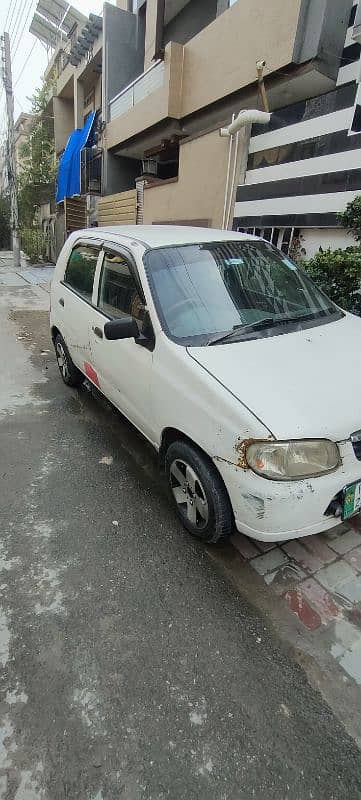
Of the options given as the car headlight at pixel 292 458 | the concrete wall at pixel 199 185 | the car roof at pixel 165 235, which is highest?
the concrete wall at pixel 199 185

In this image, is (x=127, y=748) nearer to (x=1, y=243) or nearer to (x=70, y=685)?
(x=70, y=685)

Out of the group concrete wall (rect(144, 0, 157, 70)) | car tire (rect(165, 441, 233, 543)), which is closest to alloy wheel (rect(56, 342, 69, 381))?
car tire (rect(165, 441, 233, 543))

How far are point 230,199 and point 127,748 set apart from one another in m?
7.64

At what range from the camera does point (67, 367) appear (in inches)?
183

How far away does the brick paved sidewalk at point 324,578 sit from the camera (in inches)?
78.4

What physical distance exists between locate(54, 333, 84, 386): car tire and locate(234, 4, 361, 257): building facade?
384 centimetres

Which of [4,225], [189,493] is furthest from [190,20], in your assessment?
[4,225]

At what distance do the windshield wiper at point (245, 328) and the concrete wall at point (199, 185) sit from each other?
576 centimetres

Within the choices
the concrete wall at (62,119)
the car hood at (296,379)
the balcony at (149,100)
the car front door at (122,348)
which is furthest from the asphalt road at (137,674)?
the concrete wall at (62,119)

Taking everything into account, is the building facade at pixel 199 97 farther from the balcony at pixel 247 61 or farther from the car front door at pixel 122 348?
the car front door at pixel 122 348

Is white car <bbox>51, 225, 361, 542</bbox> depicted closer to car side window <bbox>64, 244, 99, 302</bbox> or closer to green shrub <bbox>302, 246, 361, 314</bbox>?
car side window <bbox>64, 244, 99, 302</bbox>

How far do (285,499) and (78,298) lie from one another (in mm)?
2805

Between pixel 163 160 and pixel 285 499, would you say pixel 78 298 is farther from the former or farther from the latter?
pixel 163 160

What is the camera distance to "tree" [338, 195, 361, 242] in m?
4.84
